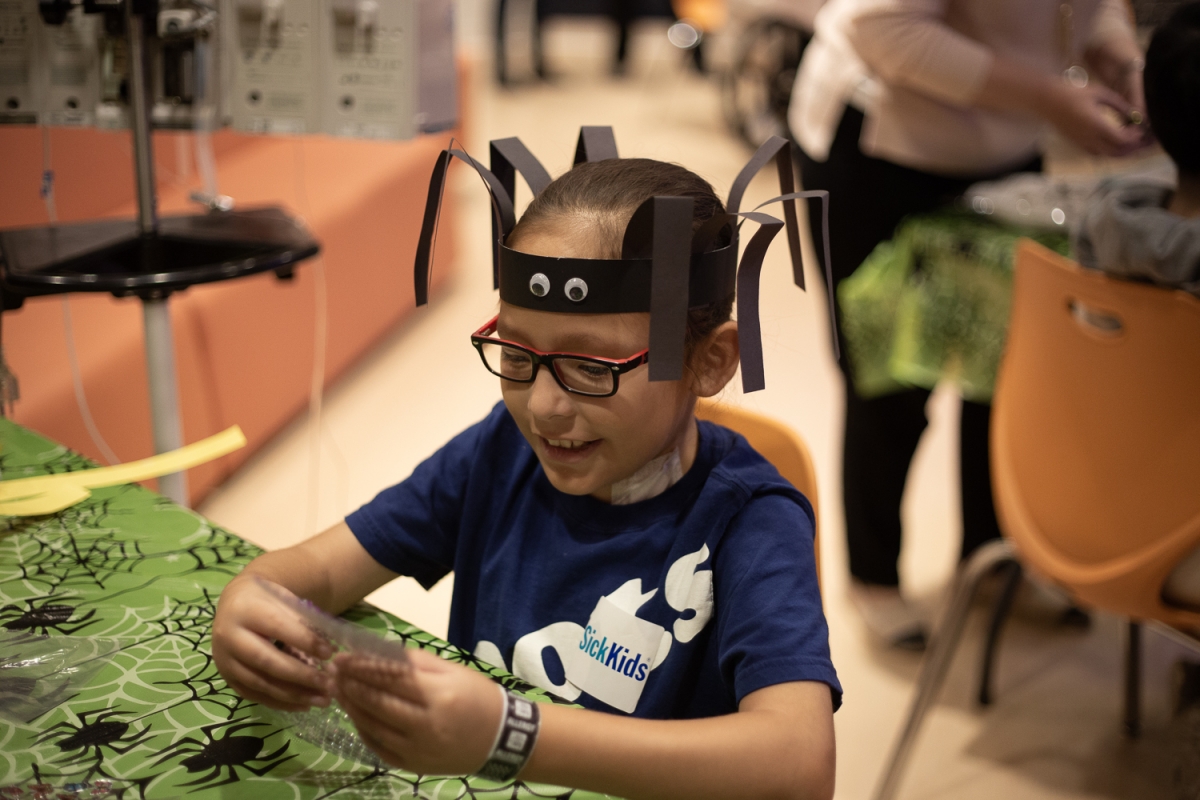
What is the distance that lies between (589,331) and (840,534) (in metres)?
1.76

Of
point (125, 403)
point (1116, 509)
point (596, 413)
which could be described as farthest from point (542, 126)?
point (596, 413)

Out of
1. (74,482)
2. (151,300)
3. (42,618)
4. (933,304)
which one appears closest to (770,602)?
(42,618)

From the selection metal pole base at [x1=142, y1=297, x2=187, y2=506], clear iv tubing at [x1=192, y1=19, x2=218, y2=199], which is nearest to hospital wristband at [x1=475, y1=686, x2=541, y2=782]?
metal pole base at [x1=142, y1=297, x2=187, y2=506]

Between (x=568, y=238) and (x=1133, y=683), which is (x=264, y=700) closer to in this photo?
(x=568, y=238)

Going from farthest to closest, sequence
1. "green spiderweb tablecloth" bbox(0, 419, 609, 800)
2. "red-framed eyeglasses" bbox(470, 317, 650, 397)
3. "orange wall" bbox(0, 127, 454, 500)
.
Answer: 1. "orange wall" bbox(0, 127, 454, 500)
2. "red-framed eyeglasses" bbox(470, 317, 650, 397)
3. "green spiderweb tablecloth" bbox(0, 419, 609, 800)

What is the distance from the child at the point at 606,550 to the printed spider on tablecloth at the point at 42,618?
0.45 ft

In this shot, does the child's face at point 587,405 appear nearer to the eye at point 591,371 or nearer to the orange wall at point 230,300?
the eye at point 591,371

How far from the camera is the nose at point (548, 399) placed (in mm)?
842

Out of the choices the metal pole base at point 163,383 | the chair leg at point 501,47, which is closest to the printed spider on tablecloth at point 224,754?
the metal pole base at point 163,383

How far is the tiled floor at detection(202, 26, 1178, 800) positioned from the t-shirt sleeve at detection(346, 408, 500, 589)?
23 cm

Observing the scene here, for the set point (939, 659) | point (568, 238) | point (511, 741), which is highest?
point (568, 238)

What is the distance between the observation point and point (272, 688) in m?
0.77

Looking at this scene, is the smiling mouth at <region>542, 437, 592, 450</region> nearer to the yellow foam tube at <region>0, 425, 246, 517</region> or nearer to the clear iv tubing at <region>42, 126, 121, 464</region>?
the yellow foam tube at <region>0, 425, 246, 517</region>

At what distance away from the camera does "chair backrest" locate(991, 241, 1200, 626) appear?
1.34 meters
